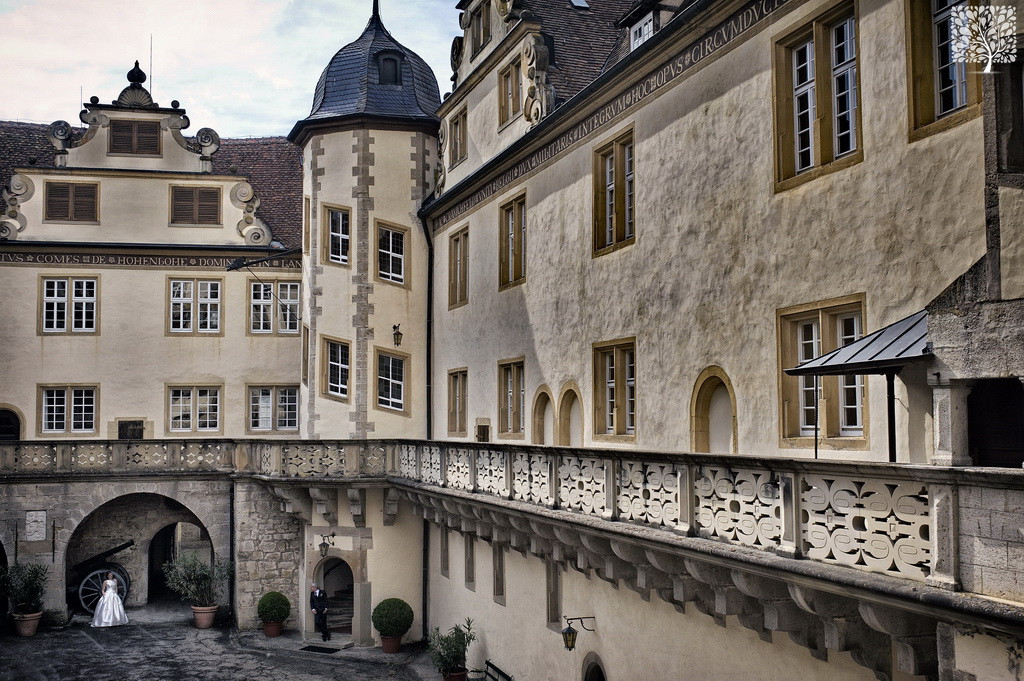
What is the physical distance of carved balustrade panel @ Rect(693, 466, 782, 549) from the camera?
10.1 meters

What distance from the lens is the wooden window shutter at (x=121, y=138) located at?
3372 cm

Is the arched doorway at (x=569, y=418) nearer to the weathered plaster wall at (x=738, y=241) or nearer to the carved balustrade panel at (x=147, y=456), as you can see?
the weathered plaster wall at (x=738, y=241)

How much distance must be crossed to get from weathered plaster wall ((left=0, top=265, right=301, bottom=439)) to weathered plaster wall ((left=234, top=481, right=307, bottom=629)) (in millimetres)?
4207

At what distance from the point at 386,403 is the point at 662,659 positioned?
46.6 feet

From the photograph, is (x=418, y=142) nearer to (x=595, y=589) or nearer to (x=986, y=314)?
(x=595, y=589)

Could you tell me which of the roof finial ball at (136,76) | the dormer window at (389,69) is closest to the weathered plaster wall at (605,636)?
the dormer window at (389,69)

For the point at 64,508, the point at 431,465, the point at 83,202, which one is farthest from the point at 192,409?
the point at 431,465

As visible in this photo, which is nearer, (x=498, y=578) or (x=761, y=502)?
(x=761, y=502)

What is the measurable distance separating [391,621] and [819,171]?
17.4 metres

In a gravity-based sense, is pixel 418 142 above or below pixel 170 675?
above

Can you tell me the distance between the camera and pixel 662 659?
15.3 metres

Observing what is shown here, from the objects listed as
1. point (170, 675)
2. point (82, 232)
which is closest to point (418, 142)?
point (82, 232)

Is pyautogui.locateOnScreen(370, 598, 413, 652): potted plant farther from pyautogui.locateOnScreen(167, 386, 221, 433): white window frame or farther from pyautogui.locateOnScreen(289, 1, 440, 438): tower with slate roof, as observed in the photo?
pyautogui.locateOnScreen(167, 386, 221, 433): white window frame

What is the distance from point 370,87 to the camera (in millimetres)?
29109
